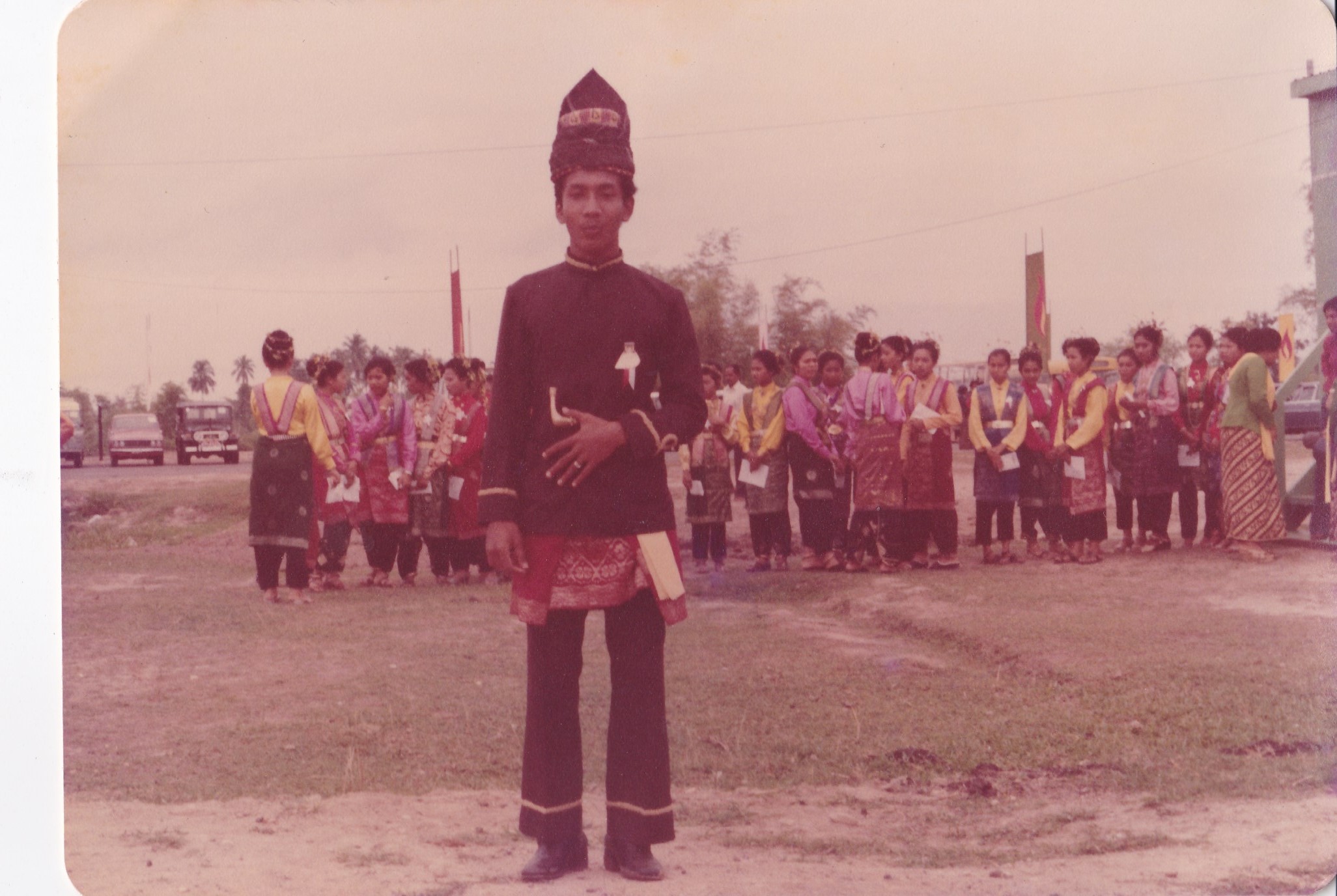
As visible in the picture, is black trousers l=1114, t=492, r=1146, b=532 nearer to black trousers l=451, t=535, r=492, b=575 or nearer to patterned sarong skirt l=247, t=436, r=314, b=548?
black trousers l=451, t=535, r=492, b=575

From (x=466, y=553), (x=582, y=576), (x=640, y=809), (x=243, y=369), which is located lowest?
(x=640, y=809)

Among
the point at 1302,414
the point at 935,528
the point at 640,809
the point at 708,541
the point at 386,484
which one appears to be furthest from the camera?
the point at 1302,414

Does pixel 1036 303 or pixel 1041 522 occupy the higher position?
pixel 1036 303

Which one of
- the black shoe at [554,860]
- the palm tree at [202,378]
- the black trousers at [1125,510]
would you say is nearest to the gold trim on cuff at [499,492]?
the black shoe at [554,860]

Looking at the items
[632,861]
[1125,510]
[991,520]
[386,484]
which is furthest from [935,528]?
[632,861]

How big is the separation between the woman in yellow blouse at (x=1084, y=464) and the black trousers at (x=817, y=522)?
1341 millimetres

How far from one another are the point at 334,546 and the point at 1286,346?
4.89 meters

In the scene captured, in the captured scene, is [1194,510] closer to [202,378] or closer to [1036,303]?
[1036,303]

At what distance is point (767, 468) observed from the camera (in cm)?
845

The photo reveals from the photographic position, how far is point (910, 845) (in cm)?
428

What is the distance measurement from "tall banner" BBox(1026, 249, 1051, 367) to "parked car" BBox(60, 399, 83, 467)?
12.0ft

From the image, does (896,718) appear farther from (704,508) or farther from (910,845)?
A: (704,508)

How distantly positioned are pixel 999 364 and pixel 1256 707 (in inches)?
93.1

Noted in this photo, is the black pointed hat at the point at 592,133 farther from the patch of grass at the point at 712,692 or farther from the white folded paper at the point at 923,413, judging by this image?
the white folded paper at the point at 923,413
